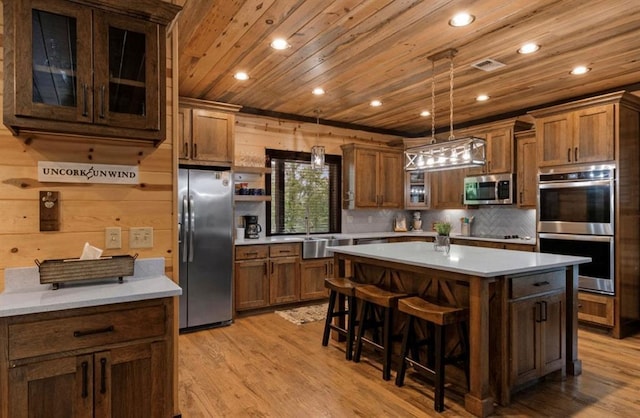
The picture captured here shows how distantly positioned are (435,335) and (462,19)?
2.27 metres

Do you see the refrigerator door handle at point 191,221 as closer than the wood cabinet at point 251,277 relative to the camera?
Yes

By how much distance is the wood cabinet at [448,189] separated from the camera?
6.00 m

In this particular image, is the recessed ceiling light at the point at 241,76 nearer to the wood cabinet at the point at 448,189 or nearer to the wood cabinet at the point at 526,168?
the wood cabinet at the point at 448,189

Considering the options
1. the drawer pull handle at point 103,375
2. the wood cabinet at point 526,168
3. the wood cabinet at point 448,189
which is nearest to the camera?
the drawer pull handle at point 103,375

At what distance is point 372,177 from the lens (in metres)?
6.18

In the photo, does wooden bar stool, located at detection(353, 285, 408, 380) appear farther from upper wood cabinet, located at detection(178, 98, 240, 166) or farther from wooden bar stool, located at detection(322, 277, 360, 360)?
upper wood cabinet, located at detection(178, 98, 240, 166)

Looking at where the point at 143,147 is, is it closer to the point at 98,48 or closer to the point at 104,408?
the point at 98,48

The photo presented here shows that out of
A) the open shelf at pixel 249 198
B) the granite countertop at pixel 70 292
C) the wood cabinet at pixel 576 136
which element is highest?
the wood cabinet at pixel 576 136

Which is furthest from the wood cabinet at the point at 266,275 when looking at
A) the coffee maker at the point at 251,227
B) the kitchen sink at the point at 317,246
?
the coffee maker at the point at 251,227

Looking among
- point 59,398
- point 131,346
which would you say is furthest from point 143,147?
point 59,398

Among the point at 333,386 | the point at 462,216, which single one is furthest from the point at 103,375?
the point at 462,216

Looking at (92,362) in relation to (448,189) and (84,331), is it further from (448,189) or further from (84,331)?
(448,189)

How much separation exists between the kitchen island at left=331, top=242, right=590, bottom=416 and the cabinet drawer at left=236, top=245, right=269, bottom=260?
1839mm

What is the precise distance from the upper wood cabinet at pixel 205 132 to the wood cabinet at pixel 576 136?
3657 millimetres
